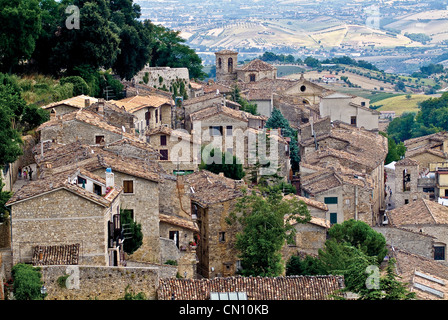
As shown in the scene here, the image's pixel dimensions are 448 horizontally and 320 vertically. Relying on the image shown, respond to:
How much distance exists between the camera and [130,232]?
28.9 metres

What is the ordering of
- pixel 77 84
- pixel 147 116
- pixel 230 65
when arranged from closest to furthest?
pixel 147 116 → pixel 77 84 → pixel 230 65

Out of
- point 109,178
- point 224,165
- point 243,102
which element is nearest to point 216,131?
point 224,165

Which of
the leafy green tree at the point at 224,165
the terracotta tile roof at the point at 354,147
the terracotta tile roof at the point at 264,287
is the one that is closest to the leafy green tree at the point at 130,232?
the terracotta tile roof at the point at 264,287

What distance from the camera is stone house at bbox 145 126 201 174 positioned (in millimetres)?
43969

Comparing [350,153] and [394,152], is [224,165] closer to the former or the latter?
[350,153]

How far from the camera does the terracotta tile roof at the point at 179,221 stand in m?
32.0

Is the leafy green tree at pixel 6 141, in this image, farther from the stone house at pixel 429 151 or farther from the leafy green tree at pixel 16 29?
the stone house at pixel 429 151

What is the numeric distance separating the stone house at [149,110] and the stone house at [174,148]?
1.20 metres

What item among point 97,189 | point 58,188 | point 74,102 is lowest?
point 97,189

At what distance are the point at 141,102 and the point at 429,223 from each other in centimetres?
1608

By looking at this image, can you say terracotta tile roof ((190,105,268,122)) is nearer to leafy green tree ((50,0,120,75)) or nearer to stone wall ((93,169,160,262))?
leafy green tree ((50,0,120,75))

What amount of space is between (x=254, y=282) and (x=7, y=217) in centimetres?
756

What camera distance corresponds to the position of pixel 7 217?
28344mm
